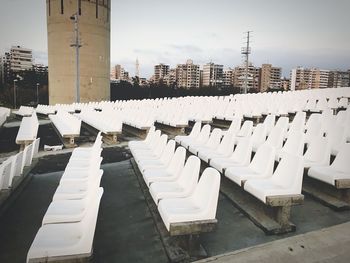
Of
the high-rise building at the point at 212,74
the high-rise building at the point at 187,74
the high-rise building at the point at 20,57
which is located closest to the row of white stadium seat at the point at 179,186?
the high-rise building at the point at 187,74

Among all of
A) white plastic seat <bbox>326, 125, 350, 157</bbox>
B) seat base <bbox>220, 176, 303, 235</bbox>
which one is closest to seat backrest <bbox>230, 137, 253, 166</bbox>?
seat base <bbox>220, 176, 303, 235</bbox>

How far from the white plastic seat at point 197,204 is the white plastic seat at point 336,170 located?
145cm

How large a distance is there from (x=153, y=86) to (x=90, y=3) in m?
12.3

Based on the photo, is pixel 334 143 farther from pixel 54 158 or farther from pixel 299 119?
pixel 54 158

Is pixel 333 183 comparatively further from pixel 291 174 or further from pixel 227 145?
pixel 227 145

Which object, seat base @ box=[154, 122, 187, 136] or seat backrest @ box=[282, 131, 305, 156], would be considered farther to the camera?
seat base @ box=[154, 122, 187, 136]

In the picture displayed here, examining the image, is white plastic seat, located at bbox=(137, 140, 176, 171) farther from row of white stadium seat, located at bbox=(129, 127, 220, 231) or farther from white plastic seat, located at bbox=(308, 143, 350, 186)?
white plastic seat, located at bbox=(308, 143, 350, 186)

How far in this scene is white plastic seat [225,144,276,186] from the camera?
3362mm

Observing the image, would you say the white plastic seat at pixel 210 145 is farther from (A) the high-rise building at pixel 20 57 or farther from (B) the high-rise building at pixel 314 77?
(B) the high-rise building at pixel 314 77

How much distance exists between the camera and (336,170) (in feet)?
11.3

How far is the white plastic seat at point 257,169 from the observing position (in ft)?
11.0

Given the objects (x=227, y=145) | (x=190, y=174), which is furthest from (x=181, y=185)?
(x=227, y=145)

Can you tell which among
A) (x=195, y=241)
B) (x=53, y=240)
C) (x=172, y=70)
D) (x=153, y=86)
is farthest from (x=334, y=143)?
(x=172, y=70)

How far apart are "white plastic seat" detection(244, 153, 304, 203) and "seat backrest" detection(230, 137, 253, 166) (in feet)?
2.42
